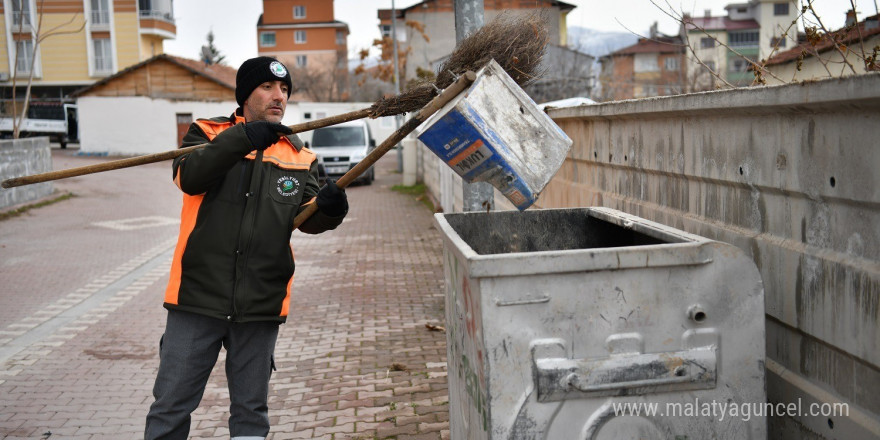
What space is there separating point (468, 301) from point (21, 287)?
318 inches

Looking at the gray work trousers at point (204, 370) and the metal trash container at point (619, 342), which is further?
the gray work trousers at point (204, 370)

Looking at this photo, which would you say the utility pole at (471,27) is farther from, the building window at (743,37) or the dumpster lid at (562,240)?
the building window at (743,37)

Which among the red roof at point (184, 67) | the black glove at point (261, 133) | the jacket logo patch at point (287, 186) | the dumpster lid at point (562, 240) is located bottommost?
the dumpster lid at point (562, 240)

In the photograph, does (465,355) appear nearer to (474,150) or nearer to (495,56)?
(474,150)

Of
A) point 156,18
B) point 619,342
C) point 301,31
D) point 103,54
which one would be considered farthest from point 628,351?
point 301,31

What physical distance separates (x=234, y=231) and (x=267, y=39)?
76017 millimetres

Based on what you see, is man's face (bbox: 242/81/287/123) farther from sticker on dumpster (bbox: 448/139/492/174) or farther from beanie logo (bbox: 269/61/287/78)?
sticker on dumpster (bbox: 448/139/492/174)

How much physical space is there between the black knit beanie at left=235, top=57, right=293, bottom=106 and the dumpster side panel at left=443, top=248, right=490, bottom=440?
111 centimetres

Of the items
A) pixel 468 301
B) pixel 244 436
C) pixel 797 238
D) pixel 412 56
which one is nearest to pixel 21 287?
pixel 244 436

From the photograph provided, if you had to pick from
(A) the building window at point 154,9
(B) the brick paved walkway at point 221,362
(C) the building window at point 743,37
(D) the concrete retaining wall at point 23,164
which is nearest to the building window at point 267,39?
(A) the building window at point 154,9

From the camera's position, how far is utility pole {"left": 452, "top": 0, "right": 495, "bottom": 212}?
20.5 feet

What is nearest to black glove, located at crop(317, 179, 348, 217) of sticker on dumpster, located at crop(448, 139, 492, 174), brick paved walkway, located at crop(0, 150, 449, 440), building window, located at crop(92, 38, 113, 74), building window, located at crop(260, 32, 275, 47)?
sticker on dumpster, located at crop(448, 139, 492, 174)

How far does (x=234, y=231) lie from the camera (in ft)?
11.5

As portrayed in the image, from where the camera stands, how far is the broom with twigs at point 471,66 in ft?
13.0
